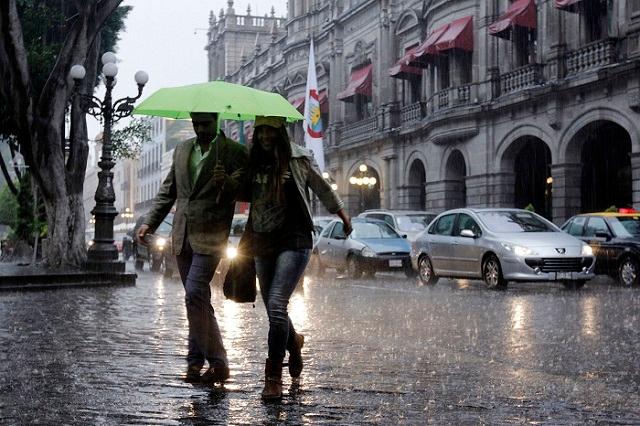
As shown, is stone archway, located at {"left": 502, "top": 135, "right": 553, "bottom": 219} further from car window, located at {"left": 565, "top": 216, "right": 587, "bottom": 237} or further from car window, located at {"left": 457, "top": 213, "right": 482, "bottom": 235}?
car window, located at {"left": 457, "top": 213, "right": 482, "bottom": 235}

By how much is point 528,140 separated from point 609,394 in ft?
84.7

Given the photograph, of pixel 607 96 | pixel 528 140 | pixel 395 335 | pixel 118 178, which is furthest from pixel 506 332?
pixel 118 178

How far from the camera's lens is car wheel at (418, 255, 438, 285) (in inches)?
755

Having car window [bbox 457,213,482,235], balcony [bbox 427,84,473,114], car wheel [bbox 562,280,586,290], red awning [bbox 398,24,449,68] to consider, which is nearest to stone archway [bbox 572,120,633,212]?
balcony [bbox 427,84,473,114]

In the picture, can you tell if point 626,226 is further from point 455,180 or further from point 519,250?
point 455,180

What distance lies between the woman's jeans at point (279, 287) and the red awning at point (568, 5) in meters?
21.8

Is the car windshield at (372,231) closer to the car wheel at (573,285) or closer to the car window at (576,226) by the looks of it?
the car window at (576,226)

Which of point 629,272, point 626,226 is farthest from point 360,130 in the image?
point 629,272

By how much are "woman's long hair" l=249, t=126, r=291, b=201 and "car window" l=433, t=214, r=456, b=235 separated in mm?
12963

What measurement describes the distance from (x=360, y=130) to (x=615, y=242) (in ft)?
81.3

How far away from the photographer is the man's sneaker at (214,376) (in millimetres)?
6348

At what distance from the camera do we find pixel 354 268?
22.1 m

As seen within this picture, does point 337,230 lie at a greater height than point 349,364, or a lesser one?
greater

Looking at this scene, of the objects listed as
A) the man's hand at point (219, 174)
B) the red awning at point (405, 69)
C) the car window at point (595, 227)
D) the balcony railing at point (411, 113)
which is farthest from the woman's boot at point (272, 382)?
the balcony railing at point (411, 113)
